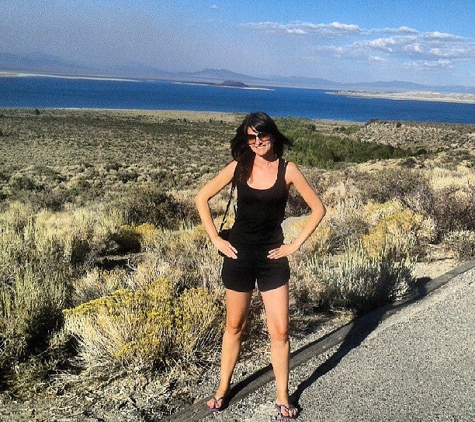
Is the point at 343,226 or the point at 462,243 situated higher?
the point at 462,243

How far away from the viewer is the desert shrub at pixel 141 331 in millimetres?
3811

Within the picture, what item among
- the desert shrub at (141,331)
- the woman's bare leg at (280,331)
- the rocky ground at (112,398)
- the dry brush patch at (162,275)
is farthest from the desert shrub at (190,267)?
the woman's bare leg at (280,331)

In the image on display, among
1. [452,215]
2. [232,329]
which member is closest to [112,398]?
[232,329]

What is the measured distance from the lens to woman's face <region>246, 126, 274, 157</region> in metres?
3.04

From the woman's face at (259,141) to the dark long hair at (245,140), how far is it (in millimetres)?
21

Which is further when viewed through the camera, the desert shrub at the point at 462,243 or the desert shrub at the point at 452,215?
the desert shrub at the point at 452,215

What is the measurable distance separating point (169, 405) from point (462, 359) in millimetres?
2277

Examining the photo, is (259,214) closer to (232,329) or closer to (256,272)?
(256,272)

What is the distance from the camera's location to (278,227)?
10.4 feet

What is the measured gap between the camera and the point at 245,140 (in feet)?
10.1

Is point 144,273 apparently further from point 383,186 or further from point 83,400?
point 383,186

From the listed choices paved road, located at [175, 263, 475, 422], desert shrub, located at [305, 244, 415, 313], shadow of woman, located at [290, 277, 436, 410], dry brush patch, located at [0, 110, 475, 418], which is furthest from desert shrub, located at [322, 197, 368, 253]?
paved road, located at [175, 263, 475, 422]

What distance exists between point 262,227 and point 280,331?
66 cm

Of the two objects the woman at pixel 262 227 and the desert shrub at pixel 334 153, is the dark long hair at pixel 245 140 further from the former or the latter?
the desert shrub at pixel 334 153
